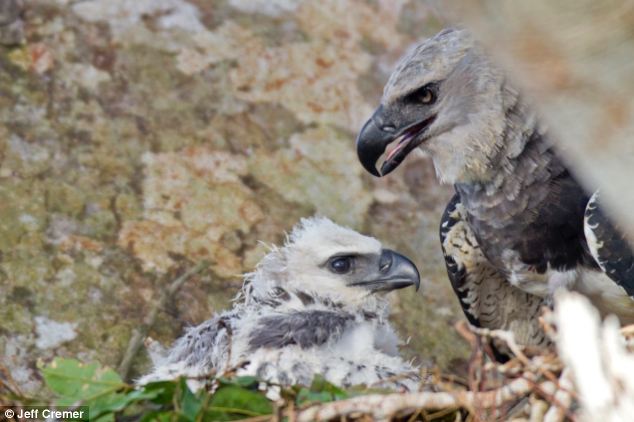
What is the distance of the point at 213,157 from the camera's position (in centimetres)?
560

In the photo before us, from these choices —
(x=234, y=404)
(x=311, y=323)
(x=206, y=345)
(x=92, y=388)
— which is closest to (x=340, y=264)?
(x=311, y=323)

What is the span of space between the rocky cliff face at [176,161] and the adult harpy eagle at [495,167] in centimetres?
104

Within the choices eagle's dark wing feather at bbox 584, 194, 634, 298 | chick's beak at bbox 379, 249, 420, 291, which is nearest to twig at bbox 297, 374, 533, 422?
eagle's dark wing feather at bbox 584, 194, 634, 298

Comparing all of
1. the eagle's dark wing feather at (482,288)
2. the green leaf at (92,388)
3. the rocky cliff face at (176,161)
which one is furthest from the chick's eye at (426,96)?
the green leaf at (92,388)

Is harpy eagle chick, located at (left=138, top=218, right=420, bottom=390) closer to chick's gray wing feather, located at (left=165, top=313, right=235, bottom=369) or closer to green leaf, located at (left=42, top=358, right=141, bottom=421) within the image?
chick's gray wing feather, located at (left=165, top=313, right=235, bottom=369)

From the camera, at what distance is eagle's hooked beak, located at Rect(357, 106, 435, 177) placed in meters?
4.34

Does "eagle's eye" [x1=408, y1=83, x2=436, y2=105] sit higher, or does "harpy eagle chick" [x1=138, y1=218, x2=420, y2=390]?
"eagle's eye" [x1=408, y1=83, x2=436, y2=105]

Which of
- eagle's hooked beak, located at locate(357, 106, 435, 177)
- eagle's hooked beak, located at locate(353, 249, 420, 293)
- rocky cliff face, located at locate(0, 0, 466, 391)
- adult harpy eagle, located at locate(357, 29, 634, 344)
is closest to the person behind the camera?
adult harpy eagle, located at locate(357, 29, 634, 344)

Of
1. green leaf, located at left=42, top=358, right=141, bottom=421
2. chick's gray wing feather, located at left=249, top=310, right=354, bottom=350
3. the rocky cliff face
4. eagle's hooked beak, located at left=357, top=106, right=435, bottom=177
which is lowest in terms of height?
the rocky cliff face

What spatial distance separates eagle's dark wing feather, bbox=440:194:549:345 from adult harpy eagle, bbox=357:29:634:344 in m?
0.01

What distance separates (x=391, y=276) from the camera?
14.0 feet

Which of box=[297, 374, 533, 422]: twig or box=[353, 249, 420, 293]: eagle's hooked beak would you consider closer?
box=[297, 374, 533, 422]: twig

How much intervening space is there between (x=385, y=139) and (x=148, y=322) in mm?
1237

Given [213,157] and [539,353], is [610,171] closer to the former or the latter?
[539,353]
